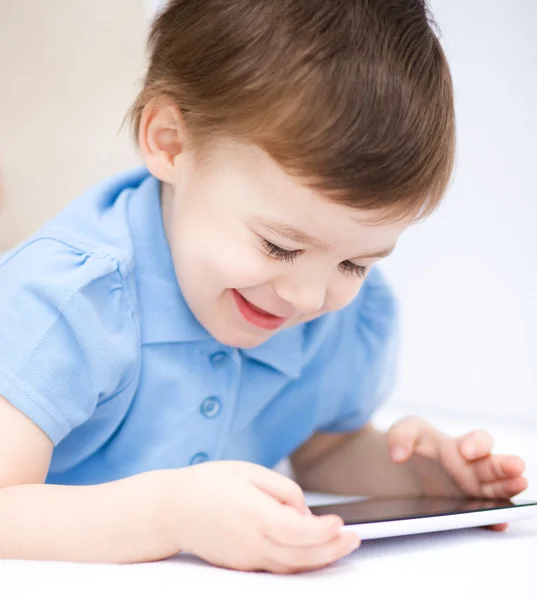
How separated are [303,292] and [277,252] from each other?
4 cm

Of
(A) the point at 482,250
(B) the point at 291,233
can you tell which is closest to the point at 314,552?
(B) the point at 291,233

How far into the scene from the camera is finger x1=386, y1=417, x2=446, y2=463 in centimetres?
81

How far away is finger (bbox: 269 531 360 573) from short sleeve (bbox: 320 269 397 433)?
0.44 m

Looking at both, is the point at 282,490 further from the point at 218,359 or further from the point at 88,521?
the point at 218,359

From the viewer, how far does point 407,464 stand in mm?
902

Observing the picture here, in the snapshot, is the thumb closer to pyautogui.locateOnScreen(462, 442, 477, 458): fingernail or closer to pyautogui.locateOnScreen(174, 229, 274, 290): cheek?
pyautogui.locateOnScreen(462, 442, 477, 458): fingernail

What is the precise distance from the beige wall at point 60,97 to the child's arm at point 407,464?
70 cm

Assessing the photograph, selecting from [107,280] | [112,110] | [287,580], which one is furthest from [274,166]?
[112,110]

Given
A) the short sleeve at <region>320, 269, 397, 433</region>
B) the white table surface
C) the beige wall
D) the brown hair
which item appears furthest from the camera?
the beige wall

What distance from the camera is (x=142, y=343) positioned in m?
0.76

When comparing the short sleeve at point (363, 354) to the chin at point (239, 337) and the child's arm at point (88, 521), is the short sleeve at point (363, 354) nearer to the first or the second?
the chin at point (239, 337)

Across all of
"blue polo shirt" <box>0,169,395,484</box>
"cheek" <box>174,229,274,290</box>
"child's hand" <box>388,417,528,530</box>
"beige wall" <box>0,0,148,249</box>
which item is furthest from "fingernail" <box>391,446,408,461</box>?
"beige wall" <box>0,0,148,249</box>

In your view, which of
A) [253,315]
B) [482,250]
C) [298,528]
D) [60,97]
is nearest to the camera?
[298,528]

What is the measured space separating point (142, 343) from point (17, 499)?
8.2 inches
